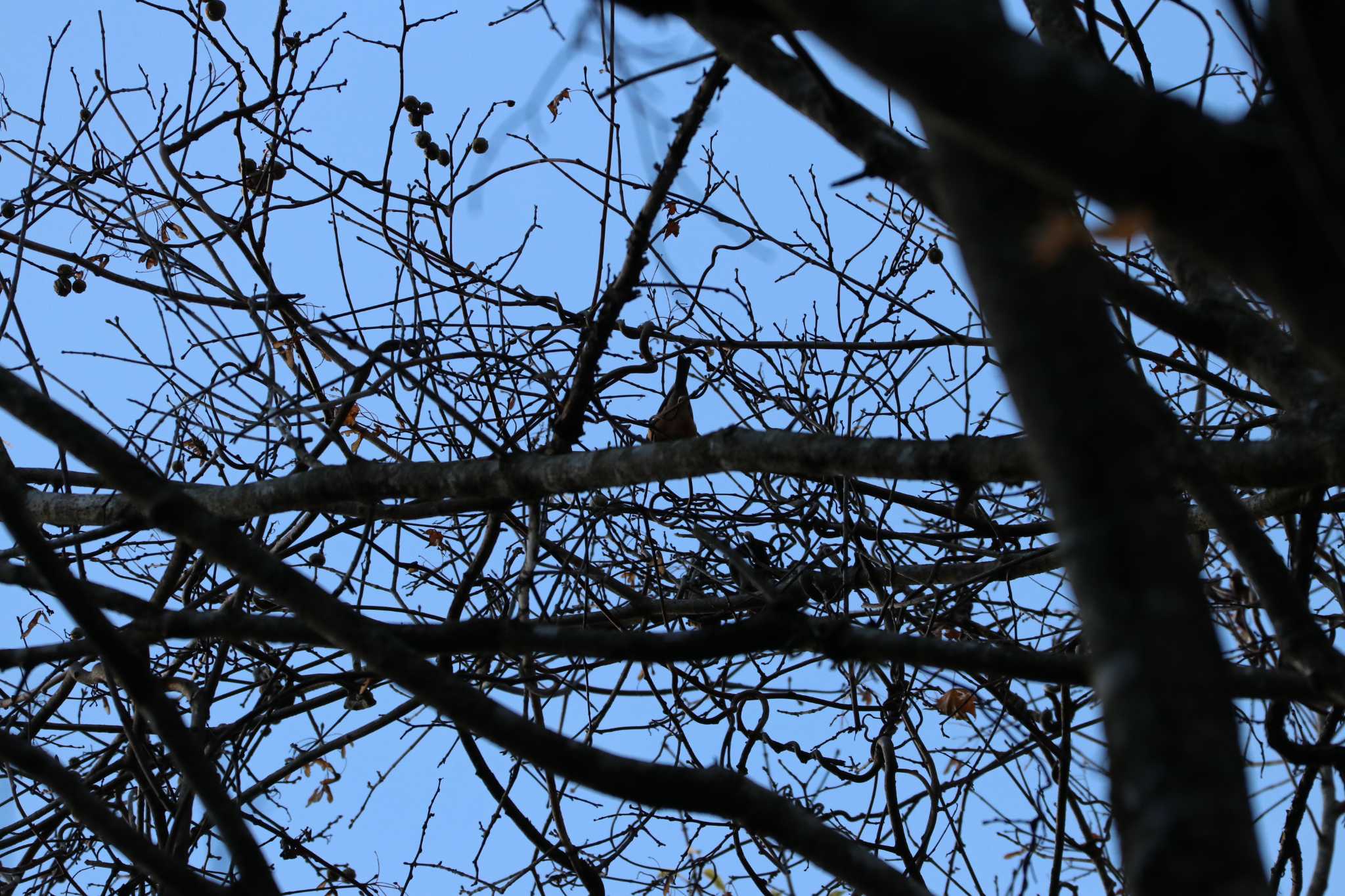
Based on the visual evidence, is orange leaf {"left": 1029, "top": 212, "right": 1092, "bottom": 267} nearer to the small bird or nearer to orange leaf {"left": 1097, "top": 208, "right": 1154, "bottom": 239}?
orange leaf {"left": 1097, "top": 208, "right": 1154, "bottom": 239}

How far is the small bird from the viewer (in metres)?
2.98

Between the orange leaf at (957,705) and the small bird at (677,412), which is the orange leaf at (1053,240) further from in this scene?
the orange leaf at (957,705)

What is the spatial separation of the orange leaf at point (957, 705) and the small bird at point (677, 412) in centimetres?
121

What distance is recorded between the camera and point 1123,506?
0.74 meters

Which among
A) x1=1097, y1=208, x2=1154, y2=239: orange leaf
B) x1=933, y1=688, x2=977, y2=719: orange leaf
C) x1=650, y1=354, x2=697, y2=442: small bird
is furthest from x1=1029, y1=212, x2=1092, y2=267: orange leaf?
x1=933, y1=688, x2=977, y2=719: orange leaf

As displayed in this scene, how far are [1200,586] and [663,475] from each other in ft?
4.61

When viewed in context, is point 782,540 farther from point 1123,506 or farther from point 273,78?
point 1123,506

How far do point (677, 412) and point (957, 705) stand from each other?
141 cm

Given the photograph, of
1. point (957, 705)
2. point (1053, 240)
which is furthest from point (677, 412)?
point (1053, 240)

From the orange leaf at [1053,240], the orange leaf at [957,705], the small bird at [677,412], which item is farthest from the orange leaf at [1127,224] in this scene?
the orange leaf at [957,705]

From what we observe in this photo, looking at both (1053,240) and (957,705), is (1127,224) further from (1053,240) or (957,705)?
(957,705)

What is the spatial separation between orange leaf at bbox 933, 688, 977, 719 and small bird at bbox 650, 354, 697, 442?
1209mm

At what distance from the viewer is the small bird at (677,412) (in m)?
2.98

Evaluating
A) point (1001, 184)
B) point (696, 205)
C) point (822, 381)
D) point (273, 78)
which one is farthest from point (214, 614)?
point (822, 381)
